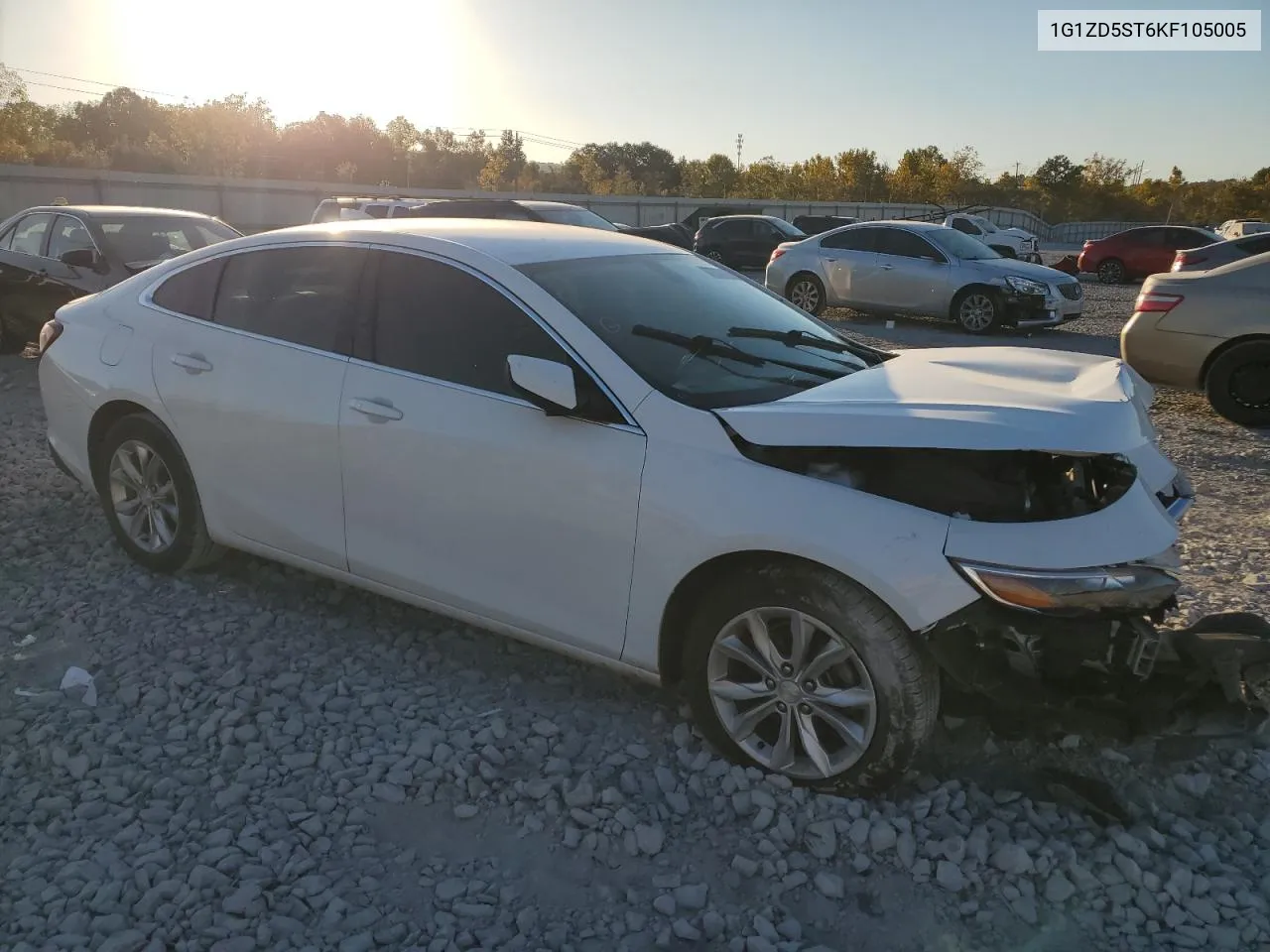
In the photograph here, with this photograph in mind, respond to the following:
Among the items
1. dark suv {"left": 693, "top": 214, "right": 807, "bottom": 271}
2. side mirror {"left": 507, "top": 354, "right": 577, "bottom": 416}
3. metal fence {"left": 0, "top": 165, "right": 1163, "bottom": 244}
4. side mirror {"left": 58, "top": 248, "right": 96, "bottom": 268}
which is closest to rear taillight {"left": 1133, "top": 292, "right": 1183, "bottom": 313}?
side mirror {"left": 507, "top": 354, "right": 577, "bottom": 416}

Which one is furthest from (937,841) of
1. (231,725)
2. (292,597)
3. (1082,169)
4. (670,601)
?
(1082,169)

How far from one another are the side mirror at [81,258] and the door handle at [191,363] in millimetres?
6061

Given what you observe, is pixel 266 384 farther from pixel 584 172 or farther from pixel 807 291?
pixel 584 172

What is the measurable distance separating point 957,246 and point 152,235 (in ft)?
35.8

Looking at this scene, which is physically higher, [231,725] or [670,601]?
[670,601]

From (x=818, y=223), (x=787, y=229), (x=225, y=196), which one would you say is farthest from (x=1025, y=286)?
(x=225, y=196)

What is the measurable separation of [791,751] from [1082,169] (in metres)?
87.1

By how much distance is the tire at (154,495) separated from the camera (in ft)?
14.3

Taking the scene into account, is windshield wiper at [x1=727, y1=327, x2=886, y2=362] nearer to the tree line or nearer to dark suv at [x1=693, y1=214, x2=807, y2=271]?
dark suv at [x1=693, y1=214, x2=807, y2=271]

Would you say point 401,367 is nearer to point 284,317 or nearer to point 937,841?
point 284,317

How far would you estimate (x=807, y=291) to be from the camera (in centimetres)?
1572

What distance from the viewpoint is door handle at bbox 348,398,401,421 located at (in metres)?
3.54

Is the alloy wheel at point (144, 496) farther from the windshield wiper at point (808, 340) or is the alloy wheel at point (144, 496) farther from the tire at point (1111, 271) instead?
the tire at point (1111, 271)

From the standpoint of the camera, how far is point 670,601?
3072mm
